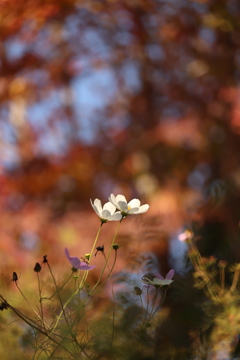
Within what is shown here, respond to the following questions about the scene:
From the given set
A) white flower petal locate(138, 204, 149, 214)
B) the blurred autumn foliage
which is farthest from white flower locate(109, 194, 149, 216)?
the blurred autumn foliage

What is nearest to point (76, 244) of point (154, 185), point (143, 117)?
point (154, 185)

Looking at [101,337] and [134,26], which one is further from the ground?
[134,26]

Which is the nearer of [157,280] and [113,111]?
[157,280]

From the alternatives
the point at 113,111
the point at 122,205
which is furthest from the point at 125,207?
the point at 113,111

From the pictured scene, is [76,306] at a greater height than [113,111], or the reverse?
[113,111]

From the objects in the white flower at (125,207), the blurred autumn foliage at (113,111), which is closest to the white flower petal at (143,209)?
the white flower at (125,207)

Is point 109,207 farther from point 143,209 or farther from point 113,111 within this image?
point 113,111

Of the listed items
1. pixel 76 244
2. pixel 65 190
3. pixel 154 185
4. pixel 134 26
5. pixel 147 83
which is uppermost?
pixel 134 26

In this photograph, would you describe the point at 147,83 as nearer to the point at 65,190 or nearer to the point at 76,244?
the point at 65,190
